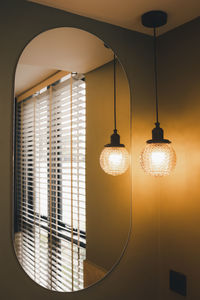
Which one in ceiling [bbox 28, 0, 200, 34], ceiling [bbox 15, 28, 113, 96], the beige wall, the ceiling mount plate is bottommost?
the beige wall

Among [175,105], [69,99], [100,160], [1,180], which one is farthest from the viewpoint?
[175,105]

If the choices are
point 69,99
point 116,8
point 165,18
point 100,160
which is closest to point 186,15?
point 165,18

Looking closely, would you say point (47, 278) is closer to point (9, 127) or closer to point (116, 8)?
point (9, 127)

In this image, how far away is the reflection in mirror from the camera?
1.24m

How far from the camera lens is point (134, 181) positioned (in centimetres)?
163

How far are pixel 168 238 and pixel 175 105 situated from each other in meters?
0.77

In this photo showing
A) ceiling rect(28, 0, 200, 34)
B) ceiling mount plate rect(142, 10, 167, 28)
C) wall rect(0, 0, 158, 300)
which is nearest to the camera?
wall rect(0, 0, 158, 300)

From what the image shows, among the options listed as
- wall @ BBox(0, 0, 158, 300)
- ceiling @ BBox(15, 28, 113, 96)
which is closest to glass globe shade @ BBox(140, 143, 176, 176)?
wall @ BBox(0, 0, 158, 300)

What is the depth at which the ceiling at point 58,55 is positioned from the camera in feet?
4.15

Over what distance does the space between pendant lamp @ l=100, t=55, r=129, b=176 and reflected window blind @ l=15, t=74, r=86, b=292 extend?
0.14 meters

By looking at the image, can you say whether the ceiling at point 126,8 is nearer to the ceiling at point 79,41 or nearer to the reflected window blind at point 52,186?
the ceiling at point 79,41

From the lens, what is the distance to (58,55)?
1357 mm

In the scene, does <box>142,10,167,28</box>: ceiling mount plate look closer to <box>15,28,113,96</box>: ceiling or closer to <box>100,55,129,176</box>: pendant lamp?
<box>15,28,113,96</box>: ceiling

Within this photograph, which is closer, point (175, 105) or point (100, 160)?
point (100, 160)
